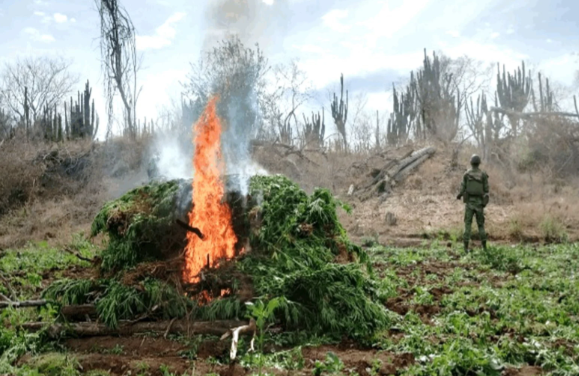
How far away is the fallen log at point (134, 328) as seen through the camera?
5.30 meters

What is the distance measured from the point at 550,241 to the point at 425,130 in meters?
19.9

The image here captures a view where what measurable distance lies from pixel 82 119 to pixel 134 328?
2735 cm

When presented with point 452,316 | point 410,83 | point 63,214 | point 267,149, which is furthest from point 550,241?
point 410,83

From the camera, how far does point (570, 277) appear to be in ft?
26.5

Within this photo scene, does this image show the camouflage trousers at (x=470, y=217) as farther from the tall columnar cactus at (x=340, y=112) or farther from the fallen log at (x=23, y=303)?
the tall columnar cactus at (x=340, y=112)

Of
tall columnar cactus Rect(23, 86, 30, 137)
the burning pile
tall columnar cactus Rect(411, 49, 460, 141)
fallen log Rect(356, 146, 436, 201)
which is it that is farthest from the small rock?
tall columnar cactus Rect(23, 86, 30, 137)

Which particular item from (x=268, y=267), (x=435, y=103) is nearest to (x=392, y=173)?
(x=435, y=103)

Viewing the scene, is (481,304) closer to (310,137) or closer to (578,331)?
(578,331)

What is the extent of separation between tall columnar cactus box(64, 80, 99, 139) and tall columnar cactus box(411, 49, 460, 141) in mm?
20287

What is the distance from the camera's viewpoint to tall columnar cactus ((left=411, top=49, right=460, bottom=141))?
31.8m

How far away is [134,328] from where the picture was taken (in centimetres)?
545

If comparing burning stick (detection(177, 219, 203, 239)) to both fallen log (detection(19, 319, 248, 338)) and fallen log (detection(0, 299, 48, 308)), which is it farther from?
fallen log (detection(0, 299, 48, 308))

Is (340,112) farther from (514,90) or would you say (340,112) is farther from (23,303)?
(23,303)

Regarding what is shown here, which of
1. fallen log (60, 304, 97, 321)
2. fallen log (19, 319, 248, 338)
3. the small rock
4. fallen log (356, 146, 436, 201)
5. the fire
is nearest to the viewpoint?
fallen log (19, 319, 248, 338)
